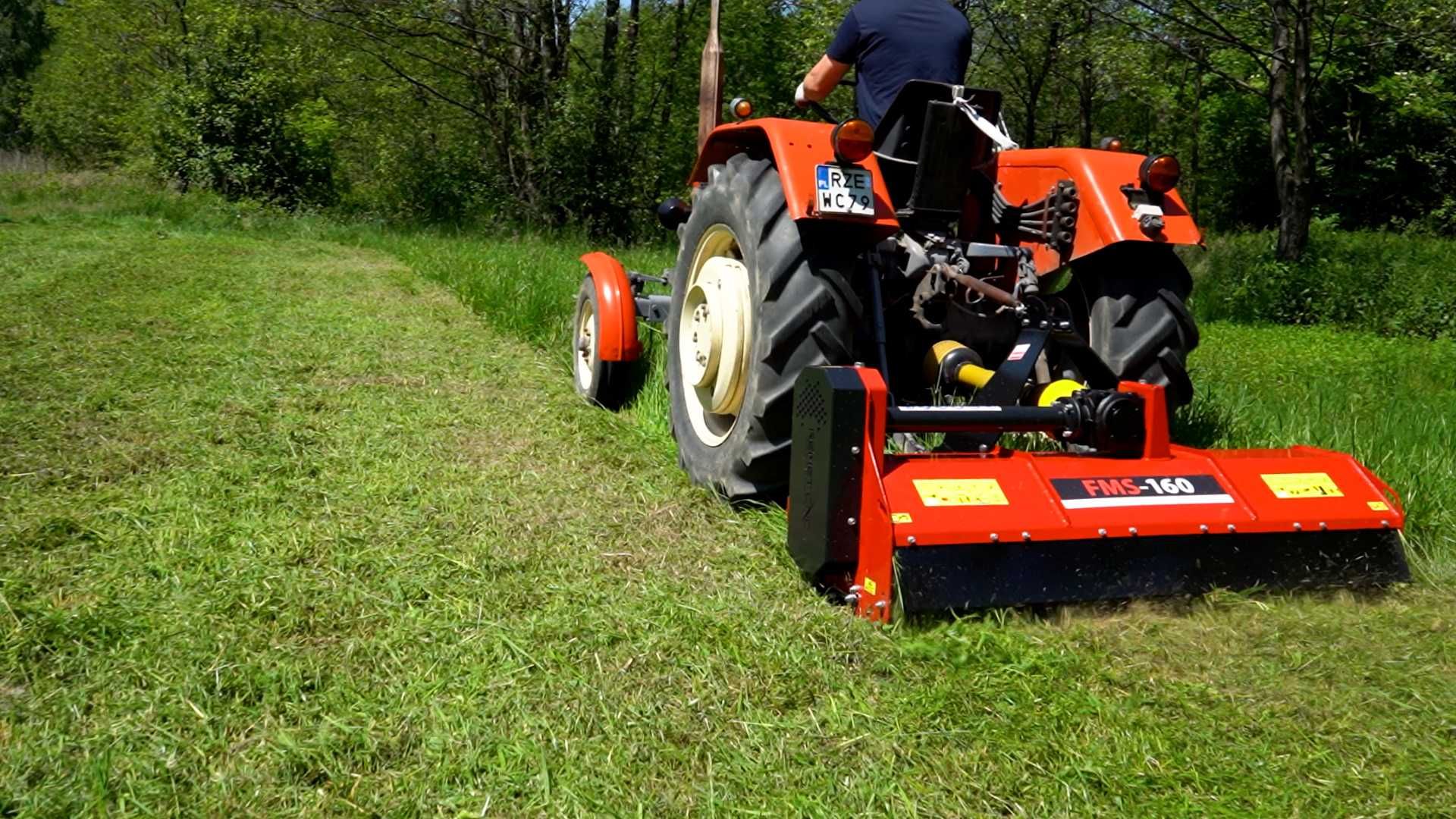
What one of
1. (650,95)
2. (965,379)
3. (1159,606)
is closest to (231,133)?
(650,95)

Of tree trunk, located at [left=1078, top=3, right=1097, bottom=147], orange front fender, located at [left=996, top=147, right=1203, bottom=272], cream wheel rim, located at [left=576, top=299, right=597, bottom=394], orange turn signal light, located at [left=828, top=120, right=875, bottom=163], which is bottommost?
cream wheel rim, located at [left=576, top=299, right=597, bottom=394]

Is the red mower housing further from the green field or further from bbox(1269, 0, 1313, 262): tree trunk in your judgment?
bbox(1269, 0, 1313, 262): tree trunk

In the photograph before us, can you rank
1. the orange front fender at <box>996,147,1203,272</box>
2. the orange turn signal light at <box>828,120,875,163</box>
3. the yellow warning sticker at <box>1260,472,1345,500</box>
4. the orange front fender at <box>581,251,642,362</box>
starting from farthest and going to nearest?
1. the orange front fender at <box>581,251,642,362</box>
2. the orange front fender at <box>996,147,1203,272</box>
3. the orange turn signal light at <box>828,120,875,163</box>
4. the yellow warning sticker at <box>1260,472,1345,500</box>

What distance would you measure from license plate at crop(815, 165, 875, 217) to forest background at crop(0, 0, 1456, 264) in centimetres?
1121

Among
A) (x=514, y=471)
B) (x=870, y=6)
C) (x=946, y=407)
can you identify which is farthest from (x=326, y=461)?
(x=870, y=6)

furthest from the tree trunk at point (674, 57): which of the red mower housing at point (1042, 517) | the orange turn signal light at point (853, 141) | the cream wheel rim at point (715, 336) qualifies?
the red mower housing at point (1042, 517)

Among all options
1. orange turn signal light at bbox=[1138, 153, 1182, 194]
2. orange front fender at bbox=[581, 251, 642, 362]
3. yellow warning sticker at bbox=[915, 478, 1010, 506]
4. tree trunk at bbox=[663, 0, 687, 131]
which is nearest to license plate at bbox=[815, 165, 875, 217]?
yellow warning sticker at bbox=[915, 478, 1010, 506]

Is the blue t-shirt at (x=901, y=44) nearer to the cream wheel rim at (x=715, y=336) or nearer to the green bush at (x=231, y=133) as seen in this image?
the cream wheel rim at (x=715, y=336)

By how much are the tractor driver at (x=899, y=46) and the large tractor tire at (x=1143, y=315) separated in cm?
93

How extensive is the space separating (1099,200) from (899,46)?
932 mm

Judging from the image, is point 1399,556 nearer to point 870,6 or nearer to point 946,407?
point 946,407

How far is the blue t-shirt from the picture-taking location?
12.5 ft

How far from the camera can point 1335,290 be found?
1168cm

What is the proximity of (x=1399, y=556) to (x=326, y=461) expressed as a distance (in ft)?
11.7
